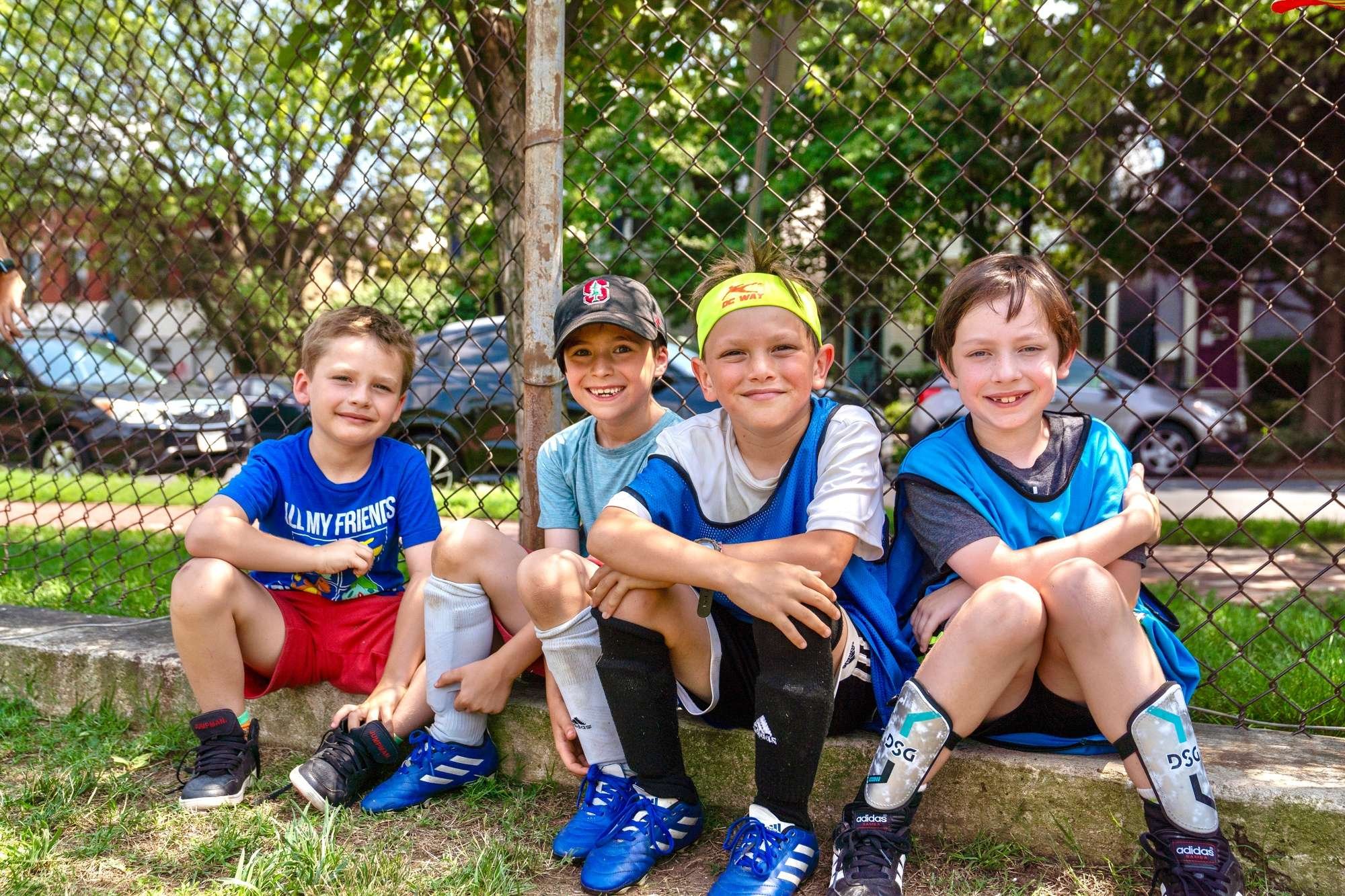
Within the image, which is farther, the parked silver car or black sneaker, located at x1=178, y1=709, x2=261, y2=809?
the parked silver car

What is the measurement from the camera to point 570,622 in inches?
88.2

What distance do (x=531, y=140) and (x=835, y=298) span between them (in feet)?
35.9

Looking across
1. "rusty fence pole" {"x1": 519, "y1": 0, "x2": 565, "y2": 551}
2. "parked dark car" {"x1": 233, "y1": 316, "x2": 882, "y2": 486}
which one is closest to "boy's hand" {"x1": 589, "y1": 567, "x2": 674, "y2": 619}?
"rusty fence pole" {"x1": 519, "y1": 0, "x2": 565, "y2": 551}

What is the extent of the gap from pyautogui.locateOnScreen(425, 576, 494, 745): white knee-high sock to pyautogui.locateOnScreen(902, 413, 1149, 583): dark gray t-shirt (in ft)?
3.36

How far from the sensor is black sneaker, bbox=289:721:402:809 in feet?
7.75

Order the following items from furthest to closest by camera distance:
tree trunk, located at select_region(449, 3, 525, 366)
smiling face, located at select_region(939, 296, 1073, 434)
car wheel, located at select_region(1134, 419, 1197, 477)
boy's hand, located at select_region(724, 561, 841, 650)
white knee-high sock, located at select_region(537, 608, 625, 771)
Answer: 1. car wheel, located at select_region(1134, 419, 1197, 477)
2. tree trunk, located at select_region(449, 3, 525, 366)
3. white knee-high sock, located at select_region(537, 608, 625, 771)
4. smiling face, located at select_region(939, 296, 1073, 434)
5. boy's hand, located at select_region(724, 561, 841, 650)

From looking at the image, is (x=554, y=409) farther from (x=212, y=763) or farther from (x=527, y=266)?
(x=212, y=763)

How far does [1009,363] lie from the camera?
2129 millimetres

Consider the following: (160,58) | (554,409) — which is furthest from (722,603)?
(160,58)

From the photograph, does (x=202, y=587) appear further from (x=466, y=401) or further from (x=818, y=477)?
(x=466, y=401)

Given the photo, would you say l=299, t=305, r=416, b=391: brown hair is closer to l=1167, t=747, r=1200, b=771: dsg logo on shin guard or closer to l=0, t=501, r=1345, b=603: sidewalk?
l=0, t=501, r=1345, b=603: sidewalk

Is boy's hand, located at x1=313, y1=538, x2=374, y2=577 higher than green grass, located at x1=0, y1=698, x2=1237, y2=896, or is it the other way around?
boy's hand, located at x1=313, y1=538, x2=374, y2=577

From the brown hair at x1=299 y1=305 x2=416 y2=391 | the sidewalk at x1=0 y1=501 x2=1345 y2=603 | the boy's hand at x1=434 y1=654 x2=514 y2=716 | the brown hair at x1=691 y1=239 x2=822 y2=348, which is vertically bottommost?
the sidewalk at x1=0 y1=501 x2=1345 y2=603

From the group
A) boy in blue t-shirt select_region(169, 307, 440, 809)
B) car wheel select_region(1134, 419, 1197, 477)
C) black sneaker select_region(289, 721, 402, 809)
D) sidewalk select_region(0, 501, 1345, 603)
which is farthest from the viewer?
car wheel select_region(1134, 419, 1197, 477)
